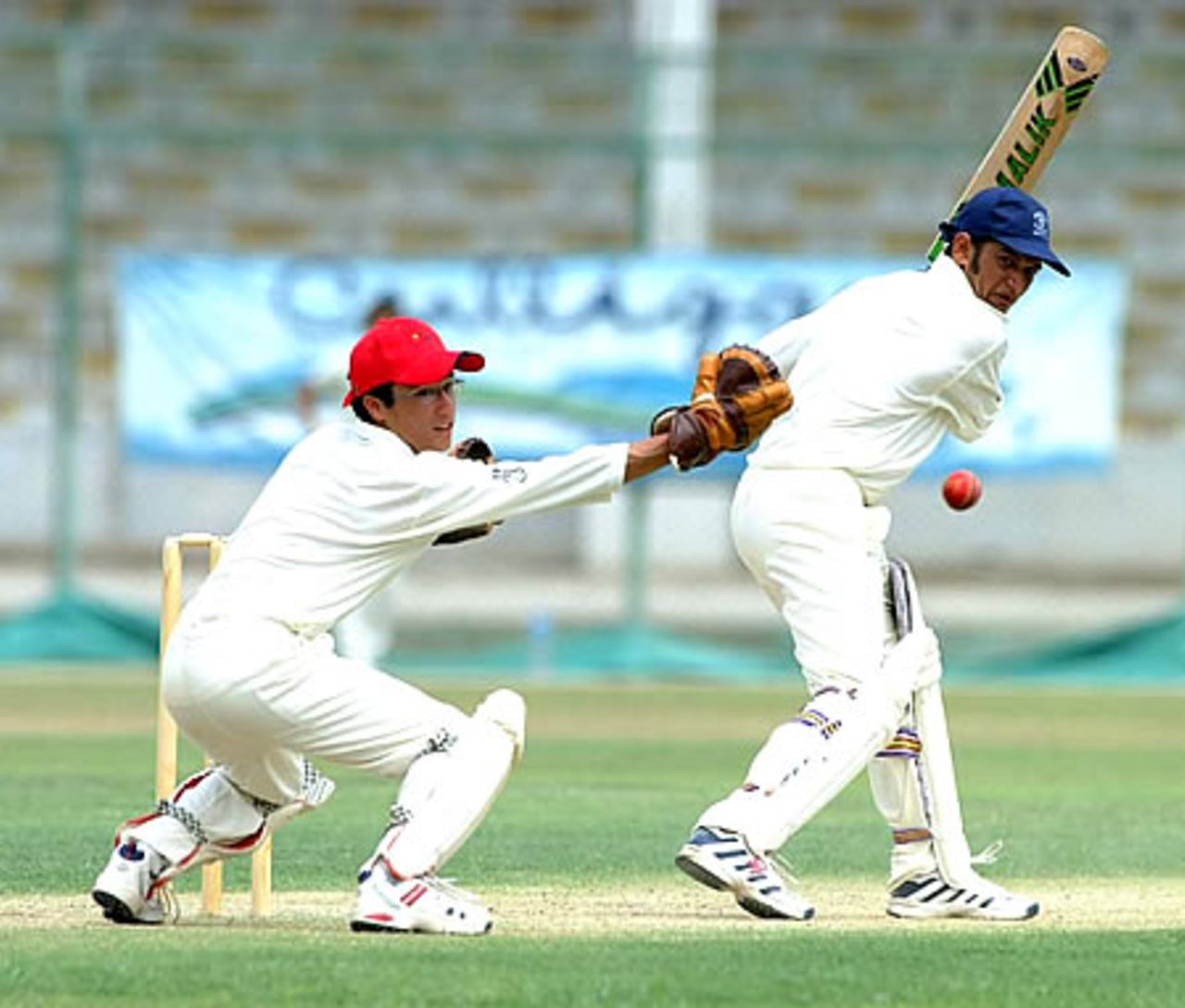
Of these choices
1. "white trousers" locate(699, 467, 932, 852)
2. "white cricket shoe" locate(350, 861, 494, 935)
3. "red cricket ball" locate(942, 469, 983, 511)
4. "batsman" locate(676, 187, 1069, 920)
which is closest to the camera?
"white cricket shoe" locate(350, 861, 494, 935)

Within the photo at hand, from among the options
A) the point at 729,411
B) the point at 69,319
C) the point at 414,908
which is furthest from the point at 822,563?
the point at 69,319

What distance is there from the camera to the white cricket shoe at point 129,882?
657 centimetres

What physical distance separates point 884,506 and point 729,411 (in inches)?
33.1

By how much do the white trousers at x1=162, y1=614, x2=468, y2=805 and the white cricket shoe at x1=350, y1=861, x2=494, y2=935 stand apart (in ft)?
0.95

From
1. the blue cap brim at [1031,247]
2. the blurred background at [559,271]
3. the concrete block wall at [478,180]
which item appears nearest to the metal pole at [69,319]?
the blurred background at [559,271]

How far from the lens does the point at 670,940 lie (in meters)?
6.36

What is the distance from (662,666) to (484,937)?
8.75 m

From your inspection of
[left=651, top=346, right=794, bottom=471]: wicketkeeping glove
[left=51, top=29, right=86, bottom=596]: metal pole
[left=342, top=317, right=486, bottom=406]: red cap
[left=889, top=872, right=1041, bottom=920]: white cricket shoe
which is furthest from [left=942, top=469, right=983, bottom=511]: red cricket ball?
[left=51, top=29, right=86, bottom=596]: metal pole

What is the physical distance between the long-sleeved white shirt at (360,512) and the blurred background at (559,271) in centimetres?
794

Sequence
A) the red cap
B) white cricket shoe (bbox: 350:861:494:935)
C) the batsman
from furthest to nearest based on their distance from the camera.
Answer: the batsman < the red cap < white cricket shoe (bbox: 350:861:494:935)

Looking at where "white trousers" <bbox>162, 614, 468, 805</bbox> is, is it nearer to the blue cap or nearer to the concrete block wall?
the blue cap

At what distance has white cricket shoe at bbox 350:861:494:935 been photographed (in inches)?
248

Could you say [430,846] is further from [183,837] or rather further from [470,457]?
[470,457]

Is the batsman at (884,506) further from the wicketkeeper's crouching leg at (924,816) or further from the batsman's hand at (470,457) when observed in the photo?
the batsman's hand at (470,457)
